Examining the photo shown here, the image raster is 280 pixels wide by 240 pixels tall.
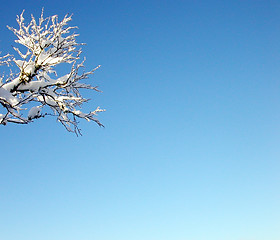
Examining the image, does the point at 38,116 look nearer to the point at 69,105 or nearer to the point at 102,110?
the point at 69,105

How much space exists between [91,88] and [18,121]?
6.85ft

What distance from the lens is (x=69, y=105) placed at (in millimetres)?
6523

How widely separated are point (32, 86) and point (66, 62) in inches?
47.0

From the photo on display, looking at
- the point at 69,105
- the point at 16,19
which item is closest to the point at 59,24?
the point at 16,19

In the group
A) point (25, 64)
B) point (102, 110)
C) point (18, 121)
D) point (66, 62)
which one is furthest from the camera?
point (102, 110)

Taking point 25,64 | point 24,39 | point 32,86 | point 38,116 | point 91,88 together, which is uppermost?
point 24,39

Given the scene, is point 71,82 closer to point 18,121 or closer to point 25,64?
point 25,64

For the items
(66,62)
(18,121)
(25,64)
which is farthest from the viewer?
(66,62)

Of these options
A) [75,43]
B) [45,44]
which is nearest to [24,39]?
[45,44]

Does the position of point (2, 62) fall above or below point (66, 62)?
above

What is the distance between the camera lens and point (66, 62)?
21.4 ft

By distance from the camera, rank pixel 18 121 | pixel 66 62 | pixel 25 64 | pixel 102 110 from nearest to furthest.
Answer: pixel 25 64, pixel 18 121, pixel 66 62, pixel 102 110

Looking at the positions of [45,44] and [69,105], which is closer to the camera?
[45,44]

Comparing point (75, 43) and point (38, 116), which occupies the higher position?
point (75, 43)
